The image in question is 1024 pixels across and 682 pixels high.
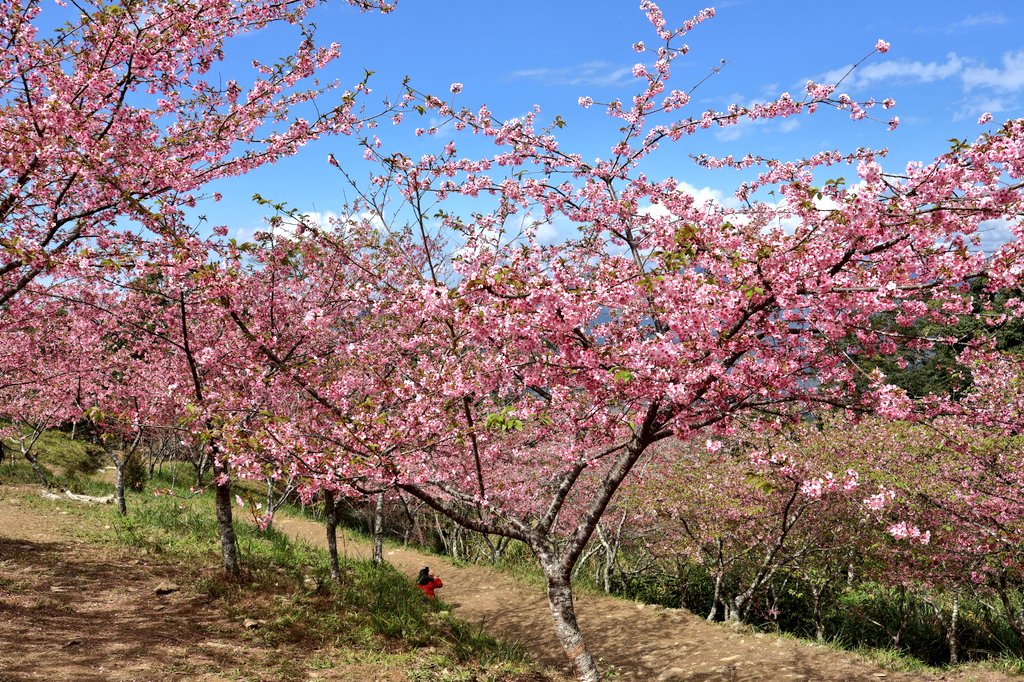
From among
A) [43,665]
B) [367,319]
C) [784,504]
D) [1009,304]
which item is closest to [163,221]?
[367,319]

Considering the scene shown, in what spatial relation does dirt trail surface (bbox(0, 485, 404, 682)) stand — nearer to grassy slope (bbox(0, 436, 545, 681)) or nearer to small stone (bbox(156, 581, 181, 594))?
small stone (bbox(156, 581, 181, 594))

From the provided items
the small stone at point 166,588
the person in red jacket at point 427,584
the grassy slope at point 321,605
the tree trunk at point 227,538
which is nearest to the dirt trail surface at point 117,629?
the small stone at point 166,588

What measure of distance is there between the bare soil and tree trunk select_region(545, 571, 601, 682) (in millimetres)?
2162

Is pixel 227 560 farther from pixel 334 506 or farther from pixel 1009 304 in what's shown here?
pixel 1009 304

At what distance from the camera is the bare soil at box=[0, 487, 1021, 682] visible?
7.30 m

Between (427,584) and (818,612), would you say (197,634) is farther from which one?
(818,612)

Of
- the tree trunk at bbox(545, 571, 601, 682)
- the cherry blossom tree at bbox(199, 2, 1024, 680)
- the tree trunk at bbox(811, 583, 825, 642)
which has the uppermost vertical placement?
the cherry blossom tree at bbox(199, 2, 1024, 680)

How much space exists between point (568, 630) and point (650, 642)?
5.72 meters

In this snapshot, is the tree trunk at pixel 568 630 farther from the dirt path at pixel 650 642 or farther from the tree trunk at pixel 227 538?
the tree trunk at pixel 227 538

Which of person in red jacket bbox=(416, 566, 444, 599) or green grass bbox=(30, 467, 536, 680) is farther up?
green grass bbox=(30, 467, 536, 680)

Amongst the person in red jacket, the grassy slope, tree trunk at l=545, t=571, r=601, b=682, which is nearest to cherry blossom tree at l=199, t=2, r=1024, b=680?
tree trunk at l=545, t=571, r=601, b=682

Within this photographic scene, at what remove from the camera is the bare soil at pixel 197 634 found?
730 centimetres

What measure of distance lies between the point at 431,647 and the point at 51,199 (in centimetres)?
747

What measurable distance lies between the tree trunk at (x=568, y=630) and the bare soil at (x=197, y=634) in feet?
7.09
